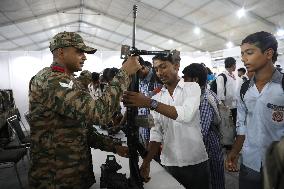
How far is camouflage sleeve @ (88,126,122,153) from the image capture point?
2.18m

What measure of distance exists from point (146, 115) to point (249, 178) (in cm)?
93

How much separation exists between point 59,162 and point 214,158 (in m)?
1.74

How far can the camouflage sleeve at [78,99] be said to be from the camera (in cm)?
158

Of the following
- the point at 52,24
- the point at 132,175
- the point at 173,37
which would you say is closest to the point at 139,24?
the point at 173,37

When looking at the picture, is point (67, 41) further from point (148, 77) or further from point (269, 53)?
point (148, 77)

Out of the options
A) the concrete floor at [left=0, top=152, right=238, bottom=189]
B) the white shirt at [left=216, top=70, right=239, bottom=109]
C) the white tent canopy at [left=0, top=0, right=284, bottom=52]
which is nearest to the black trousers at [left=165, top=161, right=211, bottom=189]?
the concrete floor at [left=0, top=152, right=238, bottom=189]

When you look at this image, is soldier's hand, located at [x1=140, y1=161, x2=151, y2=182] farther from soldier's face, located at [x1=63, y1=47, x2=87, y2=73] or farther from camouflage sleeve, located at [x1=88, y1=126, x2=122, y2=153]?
soldier's face, located at [x1=63, y1=47, x2=87, y2=73]

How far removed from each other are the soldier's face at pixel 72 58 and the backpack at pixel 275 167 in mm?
1412

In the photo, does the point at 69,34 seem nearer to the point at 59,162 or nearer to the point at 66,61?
the point at 66,61

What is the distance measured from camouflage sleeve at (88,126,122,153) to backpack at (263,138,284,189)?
160 centimetres

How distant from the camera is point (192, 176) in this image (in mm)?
2293

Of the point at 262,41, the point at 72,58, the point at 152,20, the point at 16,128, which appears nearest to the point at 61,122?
the point at 72,58

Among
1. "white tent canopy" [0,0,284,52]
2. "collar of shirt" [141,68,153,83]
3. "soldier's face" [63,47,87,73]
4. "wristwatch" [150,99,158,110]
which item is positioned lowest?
"wristwatch" [150,99,158,110]

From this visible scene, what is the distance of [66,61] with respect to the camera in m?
1.84
